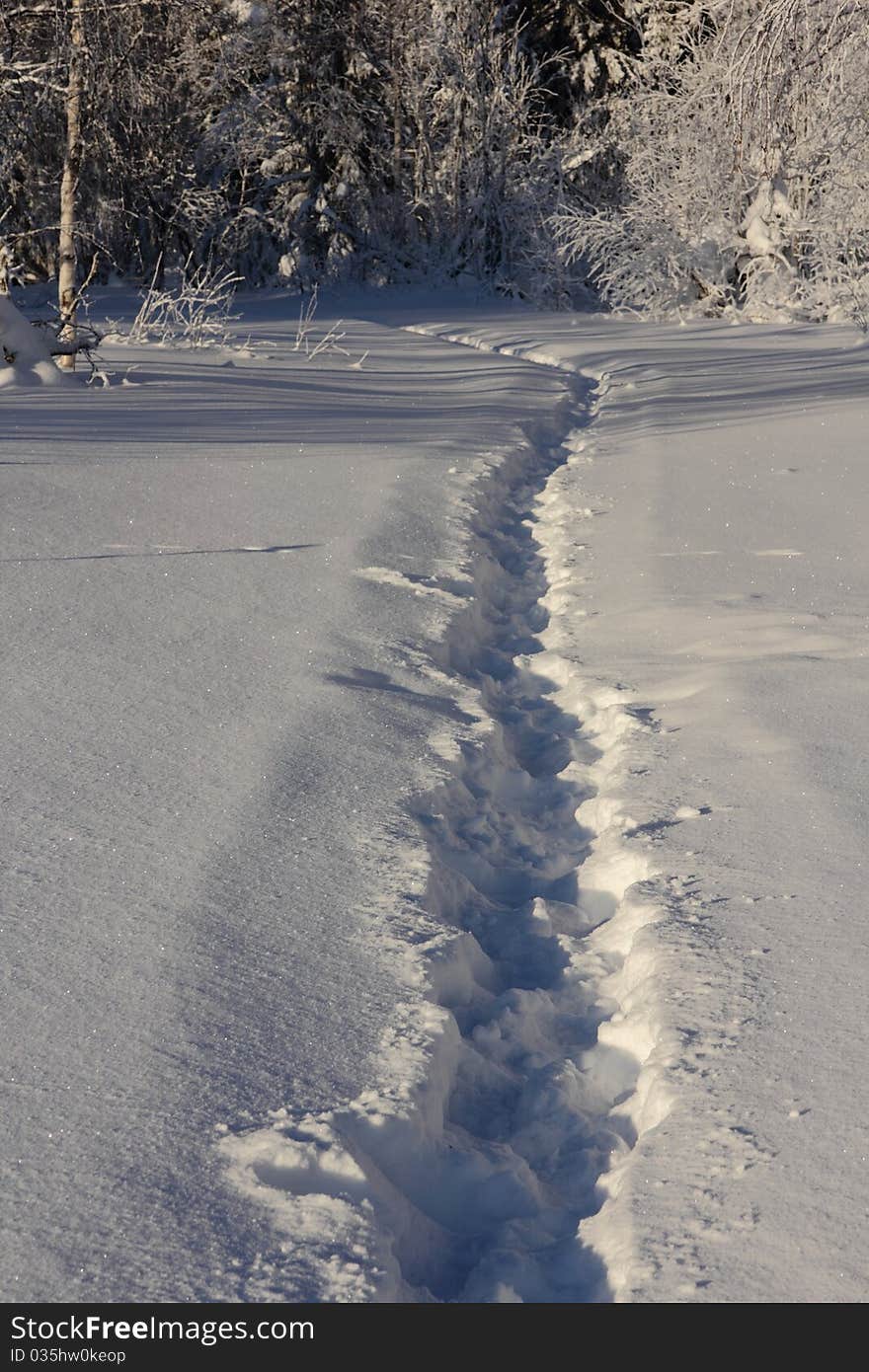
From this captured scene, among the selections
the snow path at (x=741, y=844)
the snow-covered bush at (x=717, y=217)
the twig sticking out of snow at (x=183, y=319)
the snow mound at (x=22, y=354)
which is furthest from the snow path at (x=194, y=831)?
the snow-covered bush at (x=717, y=217)

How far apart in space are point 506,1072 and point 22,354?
28.6ft

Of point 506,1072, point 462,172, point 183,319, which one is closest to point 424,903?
point 506,1072

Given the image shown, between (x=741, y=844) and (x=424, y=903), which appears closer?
(x=424, y=903)

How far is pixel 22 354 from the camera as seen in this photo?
32.9 ft

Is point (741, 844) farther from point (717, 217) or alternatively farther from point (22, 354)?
point (717, 217)

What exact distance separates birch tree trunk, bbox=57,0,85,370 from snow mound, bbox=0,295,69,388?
16.7 inches

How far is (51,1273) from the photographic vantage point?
1.85 m

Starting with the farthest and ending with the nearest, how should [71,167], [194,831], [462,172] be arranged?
[462,172], [71,167], [194,831]

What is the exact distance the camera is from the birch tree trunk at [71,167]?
11.0 m

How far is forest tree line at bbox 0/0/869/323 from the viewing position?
2000 cm

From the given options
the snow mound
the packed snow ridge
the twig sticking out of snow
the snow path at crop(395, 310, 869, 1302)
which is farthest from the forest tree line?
the packed snow ridge

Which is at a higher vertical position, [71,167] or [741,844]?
[71,167]
